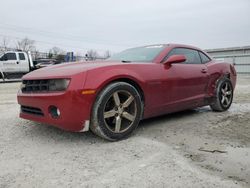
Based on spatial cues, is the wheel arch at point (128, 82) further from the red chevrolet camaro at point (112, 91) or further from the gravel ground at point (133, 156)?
the gravel ground at point (133, 156)

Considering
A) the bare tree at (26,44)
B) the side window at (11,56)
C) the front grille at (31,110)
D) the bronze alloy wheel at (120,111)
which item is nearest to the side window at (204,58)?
the bronze alloy wheel at (120,111)

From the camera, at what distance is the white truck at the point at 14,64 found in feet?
55.1

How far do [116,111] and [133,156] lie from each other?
29.5 inches

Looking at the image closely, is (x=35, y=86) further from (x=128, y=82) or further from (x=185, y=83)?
(x=185, y=83)

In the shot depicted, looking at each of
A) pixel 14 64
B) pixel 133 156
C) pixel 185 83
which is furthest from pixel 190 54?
pixel 14 64

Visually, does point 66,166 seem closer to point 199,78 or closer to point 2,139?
point 2,139

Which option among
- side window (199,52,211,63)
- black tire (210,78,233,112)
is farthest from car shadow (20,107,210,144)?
side window (199,52,211,63)

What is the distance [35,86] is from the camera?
367 centimetres

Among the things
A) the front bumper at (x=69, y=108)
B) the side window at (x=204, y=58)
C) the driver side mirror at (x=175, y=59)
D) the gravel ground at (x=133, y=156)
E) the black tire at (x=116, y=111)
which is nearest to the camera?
the gravel ground at (x=133, y=156)

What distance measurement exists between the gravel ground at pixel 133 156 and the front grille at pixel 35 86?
66cm

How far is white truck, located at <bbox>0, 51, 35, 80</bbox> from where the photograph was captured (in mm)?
16781

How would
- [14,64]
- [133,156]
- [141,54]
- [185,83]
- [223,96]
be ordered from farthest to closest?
1. [14,64]
2. [223,96]
3. [141,54]
4. [185,83]
5. [133,156]

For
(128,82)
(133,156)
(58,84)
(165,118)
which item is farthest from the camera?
(165,118)

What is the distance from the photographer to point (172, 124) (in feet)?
14.8
